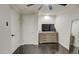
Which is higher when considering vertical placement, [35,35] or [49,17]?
[49,17]

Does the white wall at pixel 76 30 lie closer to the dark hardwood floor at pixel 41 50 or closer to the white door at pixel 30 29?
the dark hardwood floor at pixel 41 50

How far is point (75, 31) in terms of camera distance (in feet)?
11.7

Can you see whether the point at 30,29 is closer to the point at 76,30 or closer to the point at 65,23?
the point at 65,23

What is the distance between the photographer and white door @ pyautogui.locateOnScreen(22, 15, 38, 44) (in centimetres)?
407

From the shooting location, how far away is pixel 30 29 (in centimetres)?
445

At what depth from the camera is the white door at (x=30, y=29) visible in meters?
4.07

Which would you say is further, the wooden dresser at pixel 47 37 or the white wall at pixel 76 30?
the wooden dresser at pixel 47 37

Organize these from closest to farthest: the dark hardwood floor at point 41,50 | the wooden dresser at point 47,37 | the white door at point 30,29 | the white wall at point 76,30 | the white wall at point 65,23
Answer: the dark hardwood floor at point 41,50
the white wall at point 76,30
the white wall at point 65,23
the white door at point 30,29
the wooden dresser at point 47,37

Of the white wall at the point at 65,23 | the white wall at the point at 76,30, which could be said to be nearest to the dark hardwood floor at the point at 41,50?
the white wall at the point at 65,23

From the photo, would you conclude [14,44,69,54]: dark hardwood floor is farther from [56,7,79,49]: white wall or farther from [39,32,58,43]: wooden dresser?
[39,32,58,43]: wooden dresser
